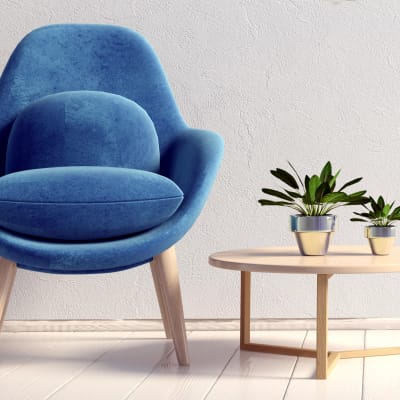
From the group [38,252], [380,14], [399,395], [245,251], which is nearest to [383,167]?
[380,14]

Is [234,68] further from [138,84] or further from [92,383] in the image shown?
[92,383]

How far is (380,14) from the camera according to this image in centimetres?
241

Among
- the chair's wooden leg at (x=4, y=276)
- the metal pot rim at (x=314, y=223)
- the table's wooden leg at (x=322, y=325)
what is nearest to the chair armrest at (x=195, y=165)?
the metal pot rim at (x=314, y=223)

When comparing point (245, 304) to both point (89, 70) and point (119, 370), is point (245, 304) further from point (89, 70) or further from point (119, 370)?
point (89, 70)

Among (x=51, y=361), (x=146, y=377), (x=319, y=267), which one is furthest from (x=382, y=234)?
(x=51, y=361)

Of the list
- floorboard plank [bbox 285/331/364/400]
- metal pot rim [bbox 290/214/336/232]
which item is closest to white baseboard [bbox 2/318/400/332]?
floorboard plank [bbox 285/331/364/400]

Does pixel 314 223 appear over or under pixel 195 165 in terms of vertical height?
under

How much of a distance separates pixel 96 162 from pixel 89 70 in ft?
1.08

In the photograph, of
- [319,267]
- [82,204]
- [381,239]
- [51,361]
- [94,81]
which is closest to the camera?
[319,267]

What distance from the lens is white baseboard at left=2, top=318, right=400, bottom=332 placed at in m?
2.40

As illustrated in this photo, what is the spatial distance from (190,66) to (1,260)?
929 millimetres

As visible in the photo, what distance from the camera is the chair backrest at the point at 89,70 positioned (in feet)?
7.17

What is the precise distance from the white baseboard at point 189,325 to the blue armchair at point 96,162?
0.21 metres

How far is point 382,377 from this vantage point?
67.6 inches
